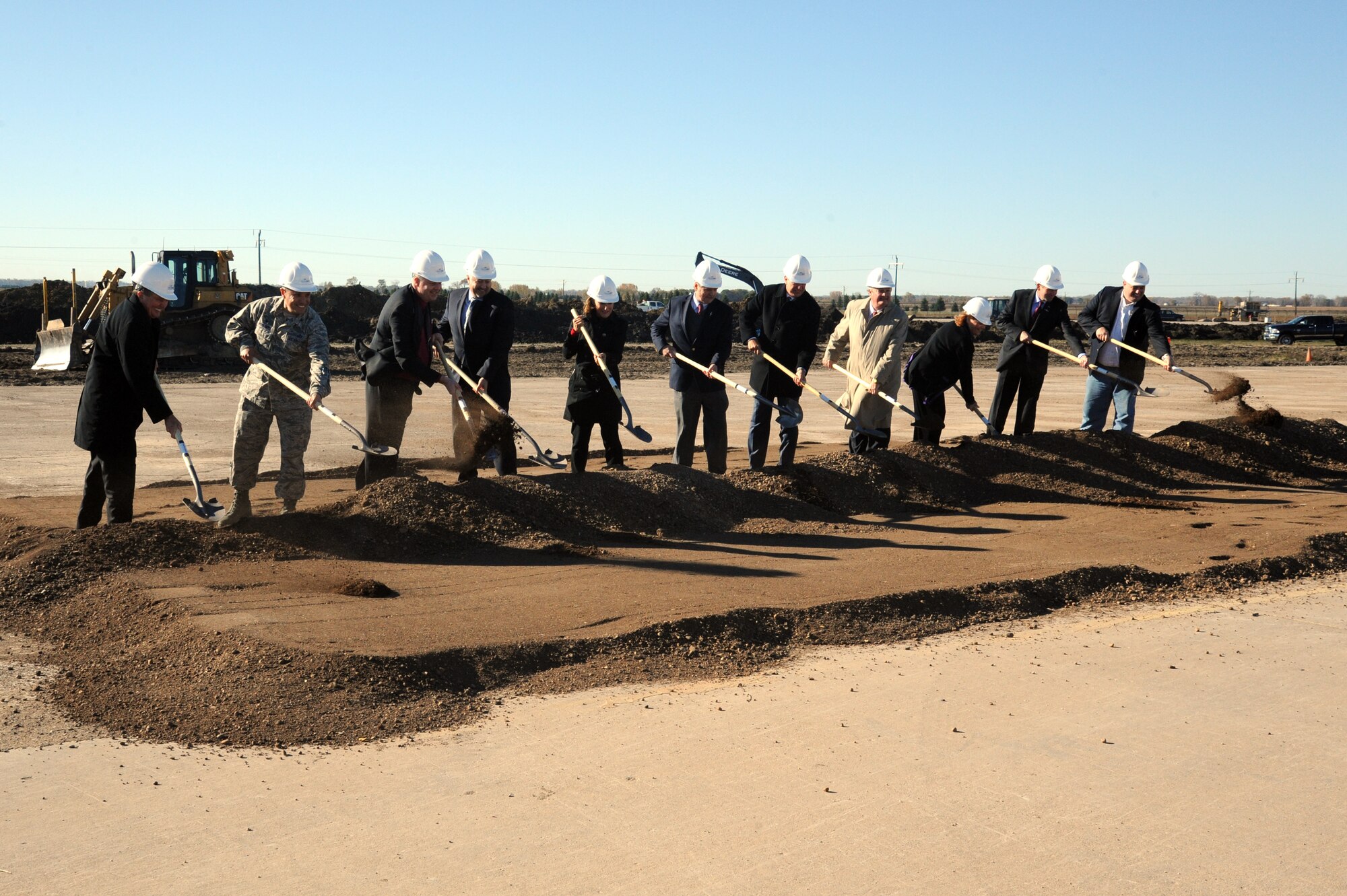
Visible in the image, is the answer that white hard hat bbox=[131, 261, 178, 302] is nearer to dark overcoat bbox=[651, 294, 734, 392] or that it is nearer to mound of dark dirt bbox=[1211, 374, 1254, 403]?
dark overcoat bbox=[651, 294, 734, 392]

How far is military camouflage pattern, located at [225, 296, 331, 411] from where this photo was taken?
7262mm

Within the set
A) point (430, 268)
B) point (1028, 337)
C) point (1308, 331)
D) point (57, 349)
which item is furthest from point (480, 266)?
point (1308, 331)

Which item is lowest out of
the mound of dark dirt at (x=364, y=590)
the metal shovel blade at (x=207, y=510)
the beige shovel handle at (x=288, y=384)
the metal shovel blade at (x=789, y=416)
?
the mound of dark dirt at (x=364, y=590)

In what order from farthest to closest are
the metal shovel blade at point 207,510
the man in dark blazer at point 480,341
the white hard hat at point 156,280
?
the man in dark blazer at point 480,341 → the metal shovel blade at point 207,510 → the white hard hat at point 156,280

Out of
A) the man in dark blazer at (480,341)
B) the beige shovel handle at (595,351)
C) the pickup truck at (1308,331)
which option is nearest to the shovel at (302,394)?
the man in dark blazer at (480,341)

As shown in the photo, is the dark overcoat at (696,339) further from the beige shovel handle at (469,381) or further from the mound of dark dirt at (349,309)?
the mound of dark dirt at (349,309)

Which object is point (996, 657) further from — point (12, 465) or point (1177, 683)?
Result: point (12, 465)

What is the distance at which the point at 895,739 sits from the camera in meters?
4.43

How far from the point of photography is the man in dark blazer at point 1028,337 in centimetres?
1022

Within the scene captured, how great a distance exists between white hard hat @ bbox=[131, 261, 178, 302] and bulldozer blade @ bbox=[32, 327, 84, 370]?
56.6 ft

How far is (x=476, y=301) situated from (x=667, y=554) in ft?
7.37

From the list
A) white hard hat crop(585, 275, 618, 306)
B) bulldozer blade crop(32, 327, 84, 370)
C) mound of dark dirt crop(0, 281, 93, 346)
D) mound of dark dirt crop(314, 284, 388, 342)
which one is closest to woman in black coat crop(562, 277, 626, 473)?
white hard hat crop(585, 275, 618, 306)

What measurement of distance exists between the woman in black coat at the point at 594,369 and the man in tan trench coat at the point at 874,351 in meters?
1.61

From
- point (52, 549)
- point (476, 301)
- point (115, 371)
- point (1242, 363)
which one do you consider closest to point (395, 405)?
point (476, 301)
